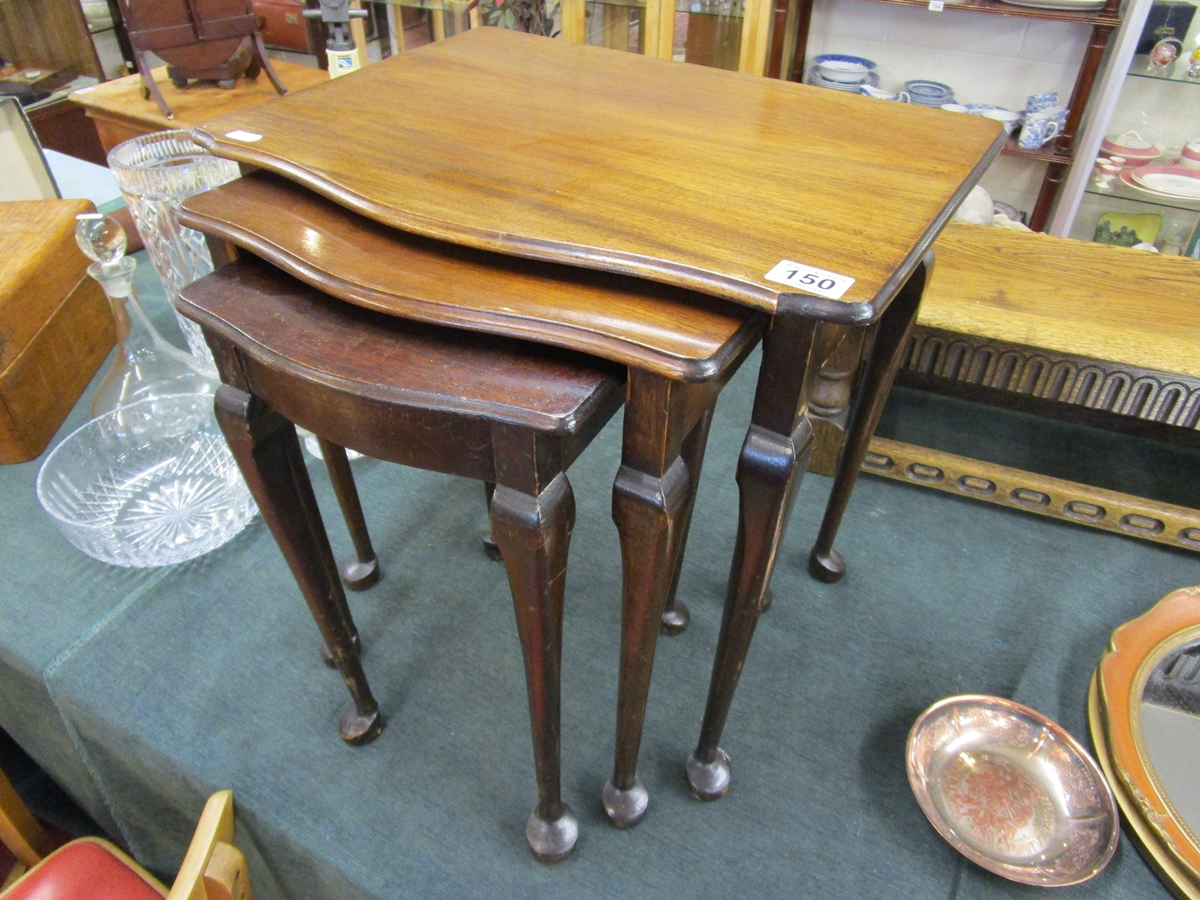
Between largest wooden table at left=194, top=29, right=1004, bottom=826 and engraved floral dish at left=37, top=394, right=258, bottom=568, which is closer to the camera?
largest wooden table at left=194, top=29, right=1004, bottom=826

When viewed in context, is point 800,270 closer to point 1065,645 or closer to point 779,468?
point 779,468

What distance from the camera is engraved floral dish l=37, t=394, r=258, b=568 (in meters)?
1.00

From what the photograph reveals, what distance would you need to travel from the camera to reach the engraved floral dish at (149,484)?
996mm

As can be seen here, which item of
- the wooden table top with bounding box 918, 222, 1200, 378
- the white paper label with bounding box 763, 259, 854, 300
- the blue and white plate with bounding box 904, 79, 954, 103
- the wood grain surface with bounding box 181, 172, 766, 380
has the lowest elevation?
the blue and white plate with bounding box 904, 79, 954, 103

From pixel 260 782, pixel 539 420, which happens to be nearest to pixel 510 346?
pixel 539 420

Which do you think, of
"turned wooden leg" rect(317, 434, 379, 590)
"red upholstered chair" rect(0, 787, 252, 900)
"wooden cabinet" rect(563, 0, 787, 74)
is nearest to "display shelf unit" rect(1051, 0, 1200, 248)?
"wooden cabinet" rect(563, 0, 787, 74)

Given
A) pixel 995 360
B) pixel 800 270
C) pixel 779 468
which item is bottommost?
pixel 995 360

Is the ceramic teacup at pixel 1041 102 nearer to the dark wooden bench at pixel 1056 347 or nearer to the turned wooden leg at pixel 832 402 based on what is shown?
the dark wooden bench at pixel 1056 347

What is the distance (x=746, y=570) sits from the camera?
0.63 m

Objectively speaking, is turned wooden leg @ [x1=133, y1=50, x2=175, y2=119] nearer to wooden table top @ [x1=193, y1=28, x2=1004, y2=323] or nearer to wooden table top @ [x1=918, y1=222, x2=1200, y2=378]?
wooden table top @ [x1=193, y1=28, x2=1004, y2=323]

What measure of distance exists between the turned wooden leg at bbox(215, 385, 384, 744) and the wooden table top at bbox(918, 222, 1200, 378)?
→ 0.70 m

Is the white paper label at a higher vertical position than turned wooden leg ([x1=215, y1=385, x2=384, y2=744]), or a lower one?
higher

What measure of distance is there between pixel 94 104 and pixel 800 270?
2.31 meters

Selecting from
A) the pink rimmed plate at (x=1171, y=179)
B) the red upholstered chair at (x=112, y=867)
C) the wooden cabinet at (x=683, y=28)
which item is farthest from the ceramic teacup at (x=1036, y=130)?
the red upholstered chair at (x=112, y=867)
